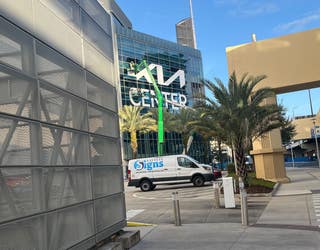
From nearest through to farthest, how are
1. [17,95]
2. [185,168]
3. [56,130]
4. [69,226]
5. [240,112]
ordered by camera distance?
1. [17,95]
2. [56,130]
3. [69,226]
4. [240,112]
5. [185,168]

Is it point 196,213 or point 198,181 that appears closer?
point 196,213

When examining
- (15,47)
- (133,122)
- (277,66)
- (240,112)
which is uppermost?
(133,122)

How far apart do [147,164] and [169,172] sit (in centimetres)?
154

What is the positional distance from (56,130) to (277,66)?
21.2m

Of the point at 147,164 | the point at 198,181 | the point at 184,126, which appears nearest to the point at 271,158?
the point at 198,181

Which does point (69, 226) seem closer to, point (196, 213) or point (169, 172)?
point (196, 213)

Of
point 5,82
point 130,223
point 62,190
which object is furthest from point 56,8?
point 130,223

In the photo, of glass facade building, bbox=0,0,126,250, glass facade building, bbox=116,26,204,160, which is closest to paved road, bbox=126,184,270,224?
glass facade building, bbox=0,0,126,250

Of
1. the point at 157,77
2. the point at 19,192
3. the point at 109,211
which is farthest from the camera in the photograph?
the point at 157,77

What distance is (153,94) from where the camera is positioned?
78.1m

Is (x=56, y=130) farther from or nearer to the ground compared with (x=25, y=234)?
farther from the ground

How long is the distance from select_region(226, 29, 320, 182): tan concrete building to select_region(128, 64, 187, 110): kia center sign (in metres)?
47.6

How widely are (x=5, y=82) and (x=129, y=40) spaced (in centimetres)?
7221

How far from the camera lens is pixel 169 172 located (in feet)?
89.5
